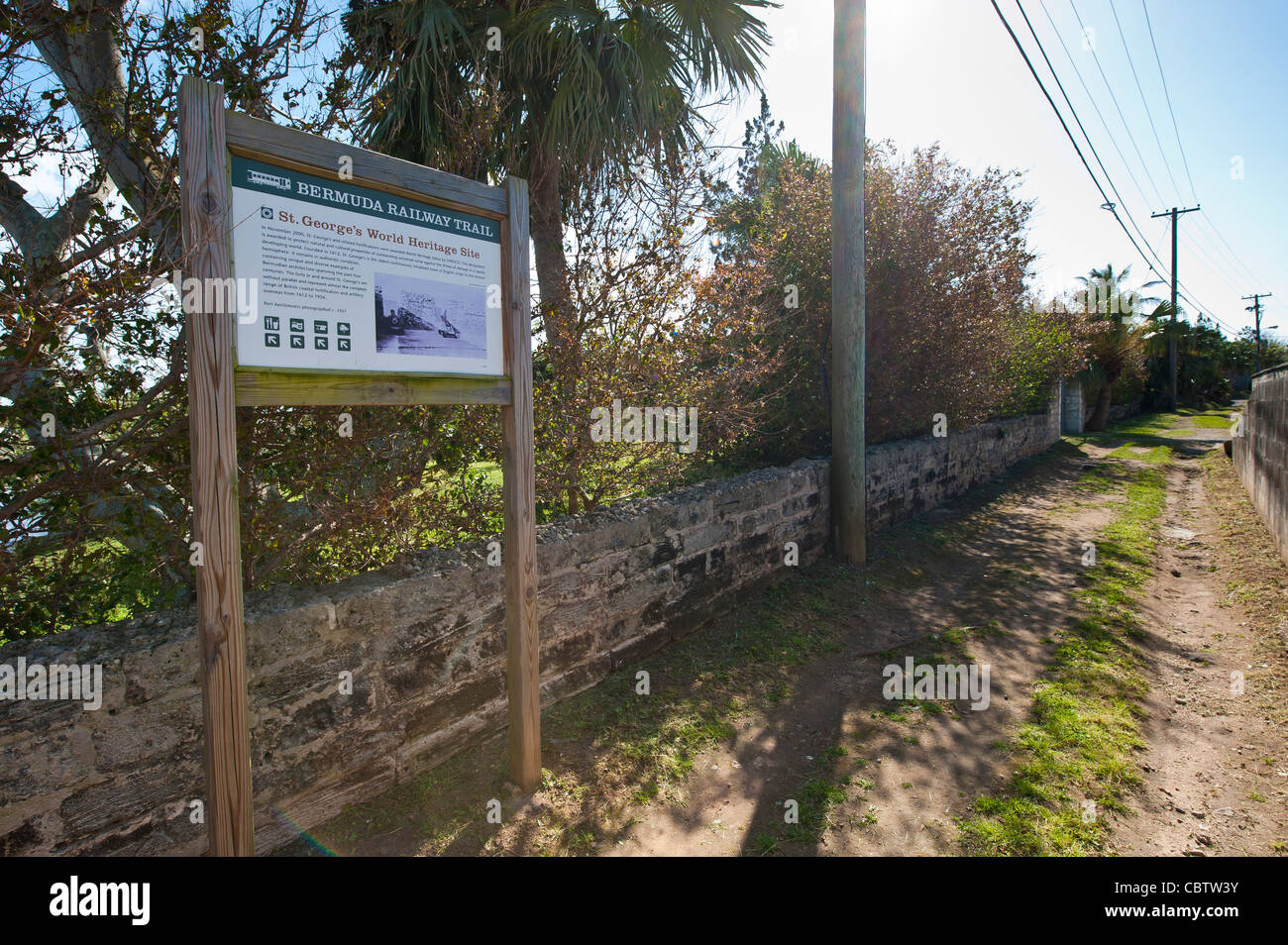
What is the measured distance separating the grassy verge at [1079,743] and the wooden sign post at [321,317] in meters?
2.02

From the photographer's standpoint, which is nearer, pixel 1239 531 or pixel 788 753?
pixel 788 753

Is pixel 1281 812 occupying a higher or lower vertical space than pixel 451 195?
lower

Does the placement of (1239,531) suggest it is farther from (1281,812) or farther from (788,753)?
(788,753)

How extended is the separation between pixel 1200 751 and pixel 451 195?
4420 mm

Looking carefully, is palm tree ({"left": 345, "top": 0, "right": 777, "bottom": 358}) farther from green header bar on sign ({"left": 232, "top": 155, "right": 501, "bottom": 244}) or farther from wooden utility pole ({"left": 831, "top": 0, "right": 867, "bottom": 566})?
green header bar on sign ({"left": 232, "top": 155, "right": 501, "bottom": 244})

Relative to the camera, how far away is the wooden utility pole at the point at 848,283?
6406 mm

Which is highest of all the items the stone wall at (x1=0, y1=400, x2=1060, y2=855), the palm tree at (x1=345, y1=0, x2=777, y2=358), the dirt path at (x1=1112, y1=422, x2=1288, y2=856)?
the palm tree at (x1=345, y1=0, x2=777, y2=358)

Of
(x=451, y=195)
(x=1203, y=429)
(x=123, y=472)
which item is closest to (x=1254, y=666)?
(x=451, y=195)

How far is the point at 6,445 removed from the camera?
8.43 ft

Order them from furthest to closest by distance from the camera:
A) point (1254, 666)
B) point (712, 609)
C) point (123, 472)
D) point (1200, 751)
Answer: point (712, 609) < point (1254, 666) < point (1200, 751) < point (123, 472)

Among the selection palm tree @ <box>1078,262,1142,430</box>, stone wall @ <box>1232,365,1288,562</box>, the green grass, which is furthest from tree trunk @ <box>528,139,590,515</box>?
the green grass

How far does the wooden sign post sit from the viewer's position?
2.13 metres
